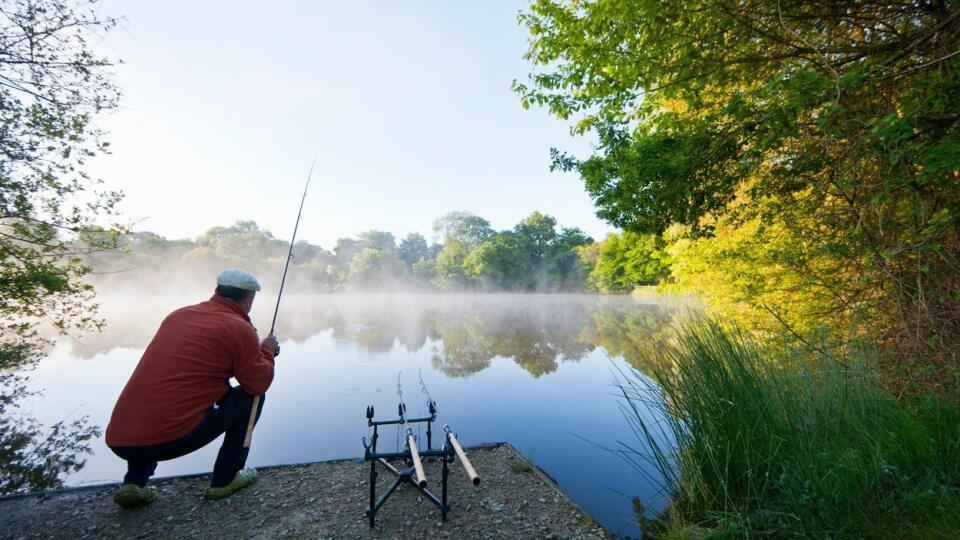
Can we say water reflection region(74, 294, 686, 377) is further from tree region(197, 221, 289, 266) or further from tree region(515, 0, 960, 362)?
tree region(197, 221, 289, 266)

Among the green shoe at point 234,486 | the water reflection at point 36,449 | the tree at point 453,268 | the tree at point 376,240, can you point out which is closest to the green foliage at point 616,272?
the tree at point 453,268

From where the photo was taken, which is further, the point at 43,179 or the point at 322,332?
the point at 322,332

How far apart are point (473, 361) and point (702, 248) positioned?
21.1ft

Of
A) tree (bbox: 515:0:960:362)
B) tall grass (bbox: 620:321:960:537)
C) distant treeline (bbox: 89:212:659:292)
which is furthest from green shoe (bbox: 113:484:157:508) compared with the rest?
distant treeline (bbox: 89:212:659:292)

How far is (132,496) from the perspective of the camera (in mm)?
2939

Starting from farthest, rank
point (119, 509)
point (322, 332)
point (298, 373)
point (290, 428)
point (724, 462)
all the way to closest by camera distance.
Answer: point (322, 332), point (298, 373), point (290, 428), point (119, 509), point (724, 462)

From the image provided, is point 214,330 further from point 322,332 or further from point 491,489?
point 322,332

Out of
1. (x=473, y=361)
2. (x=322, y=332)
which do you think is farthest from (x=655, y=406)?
(x=322, y=332)

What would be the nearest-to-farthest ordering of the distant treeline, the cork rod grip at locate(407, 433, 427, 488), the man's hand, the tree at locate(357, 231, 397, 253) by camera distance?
1. the cork rod grip at locate(407, 433, 427, 488)
2. the man's hand
3. the distant treeline
4. the tree at locate(357, 231, 397, 253)

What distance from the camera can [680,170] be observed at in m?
3.84

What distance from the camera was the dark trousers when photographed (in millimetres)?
2732

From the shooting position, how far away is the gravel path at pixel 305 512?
8.93 feet

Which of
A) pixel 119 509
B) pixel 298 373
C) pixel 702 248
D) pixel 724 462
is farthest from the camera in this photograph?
pixel 298 373

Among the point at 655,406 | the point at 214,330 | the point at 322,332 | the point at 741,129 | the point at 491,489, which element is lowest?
the point at 322,332
